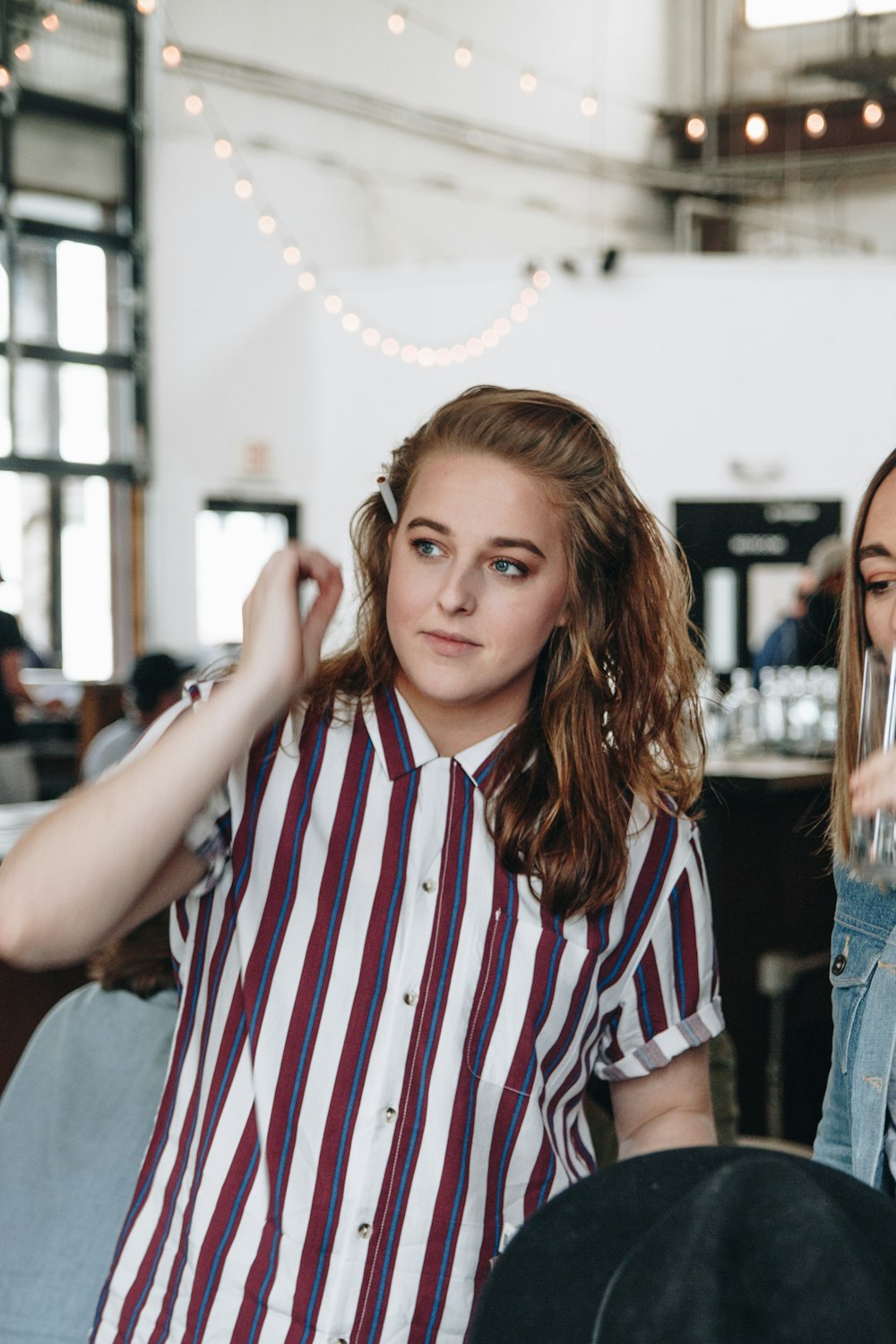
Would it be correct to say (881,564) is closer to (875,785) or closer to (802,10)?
(875,785)

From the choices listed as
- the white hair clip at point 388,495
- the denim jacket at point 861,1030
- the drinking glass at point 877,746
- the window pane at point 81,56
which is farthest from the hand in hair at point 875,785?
the window pane at point 81,56

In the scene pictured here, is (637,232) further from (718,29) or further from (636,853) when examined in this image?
(636,853)

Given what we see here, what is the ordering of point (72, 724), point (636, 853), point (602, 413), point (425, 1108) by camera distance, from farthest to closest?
1. point (602, 413)
2. point (72, 724)
3. point (636, 853)
4. point (425, 1108)

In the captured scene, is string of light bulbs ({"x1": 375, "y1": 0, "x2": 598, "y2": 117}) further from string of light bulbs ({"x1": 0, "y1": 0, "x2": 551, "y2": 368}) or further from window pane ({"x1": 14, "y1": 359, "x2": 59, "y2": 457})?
window pane ({"x1": 14, "y1": 359, "x2": 59, "y2": 457})

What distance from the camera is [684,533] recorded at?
8664 mm

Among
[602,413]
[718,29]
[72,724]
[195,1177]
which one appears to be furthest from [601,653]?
[718,29]

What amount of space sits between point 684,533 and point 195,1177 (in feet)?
25.4

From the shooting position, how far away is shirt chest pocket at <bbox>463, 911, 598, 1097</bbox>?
1225 millimetres

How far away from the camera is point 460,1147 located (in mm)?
1202

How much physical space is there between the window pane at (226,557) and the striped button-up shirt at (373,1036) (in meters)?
8.89

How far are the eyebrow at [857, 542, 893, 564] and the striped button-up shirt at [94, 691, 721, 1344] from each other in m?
0.29

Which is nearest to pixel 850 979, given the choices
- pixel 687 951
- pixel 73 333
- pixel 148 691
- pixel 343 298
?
pixel 687 951

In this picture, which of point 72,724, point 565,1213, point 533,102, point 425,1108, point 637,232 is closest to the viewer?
point 565,1213

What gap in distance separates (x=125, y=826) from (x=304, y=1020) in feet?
0.79
